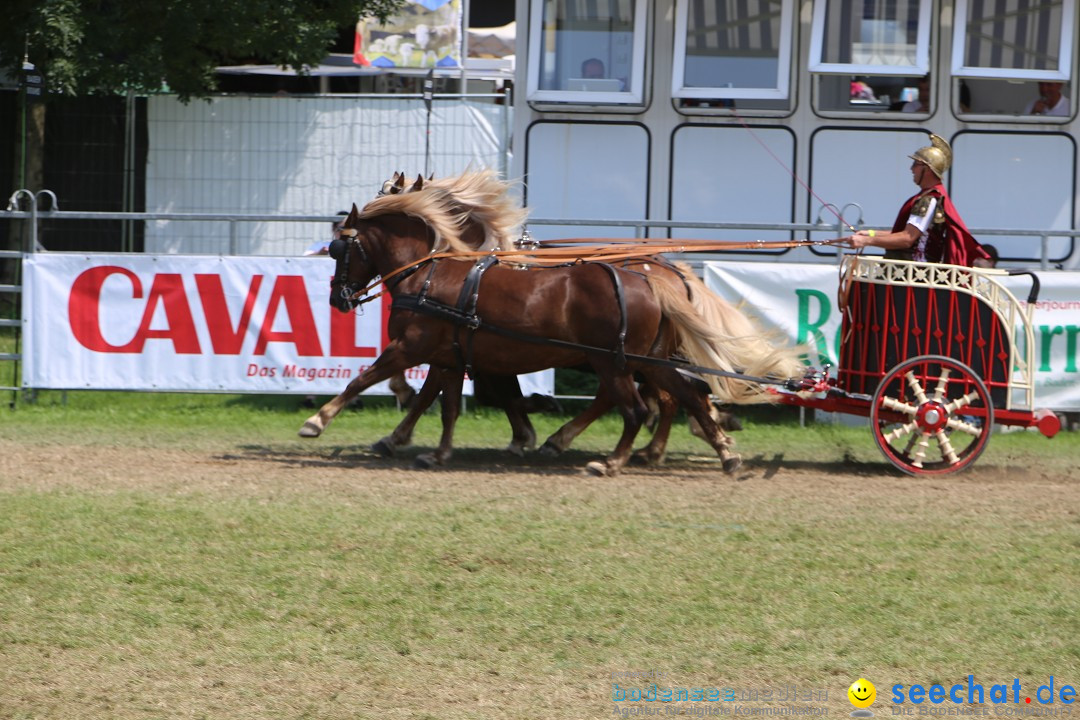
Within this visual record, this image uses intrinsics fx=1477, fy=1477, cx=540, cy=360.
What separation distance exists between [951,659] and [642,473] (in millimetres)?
4413

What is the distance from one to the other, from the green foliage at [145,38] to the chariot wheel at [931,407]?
329 inches

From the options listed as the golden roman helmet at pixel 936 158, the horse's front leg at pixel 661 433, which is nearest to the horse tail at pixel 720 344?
the horse's front leg at pixel 661 433

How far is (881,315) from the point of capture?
374 inches

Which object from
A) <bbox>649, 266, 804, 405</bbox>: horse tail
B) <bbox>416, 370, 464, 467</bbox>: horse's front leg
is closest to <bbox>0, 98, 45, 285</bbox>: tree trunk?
<bbox>416, 370, 464, 467</bbox>: horse's front leg

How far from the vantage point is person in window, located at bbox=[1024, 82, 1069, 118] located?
40.4 ft

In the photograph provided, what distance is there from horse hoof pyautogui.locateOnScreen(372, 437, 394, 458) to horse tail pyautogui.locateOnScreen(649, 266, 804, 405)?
209cm

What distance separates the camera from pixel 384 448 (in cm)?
1011

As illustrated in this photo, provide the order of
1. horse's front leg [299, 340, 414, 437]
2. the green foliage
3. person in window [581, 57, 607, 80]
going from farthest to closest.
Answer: the green foliage, person in window [581, 57, 607, 80], horse's front leg [299, 340, 414, 437]

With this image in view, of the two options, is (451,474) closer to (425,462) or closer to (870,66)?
(425,462)

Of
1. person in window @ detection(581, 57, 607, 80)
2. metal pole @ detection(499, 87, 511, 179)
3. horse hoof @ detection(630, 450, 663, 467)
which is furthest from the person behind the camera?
metal pole @ detection(499, 87, 511, 179)

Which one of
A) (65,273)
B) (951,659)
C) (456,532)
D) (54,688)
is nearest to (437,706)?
(54,688)

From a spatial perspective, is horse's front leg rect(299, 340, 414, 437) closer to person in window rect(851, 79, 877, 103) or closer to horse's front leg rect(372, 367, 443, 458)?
horse's front leg rect(372, 367, 443, 458)

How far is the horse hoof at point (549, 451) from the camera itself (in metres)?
10.2

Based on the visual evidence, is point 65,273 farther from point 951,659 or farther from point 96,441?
point 951,659
